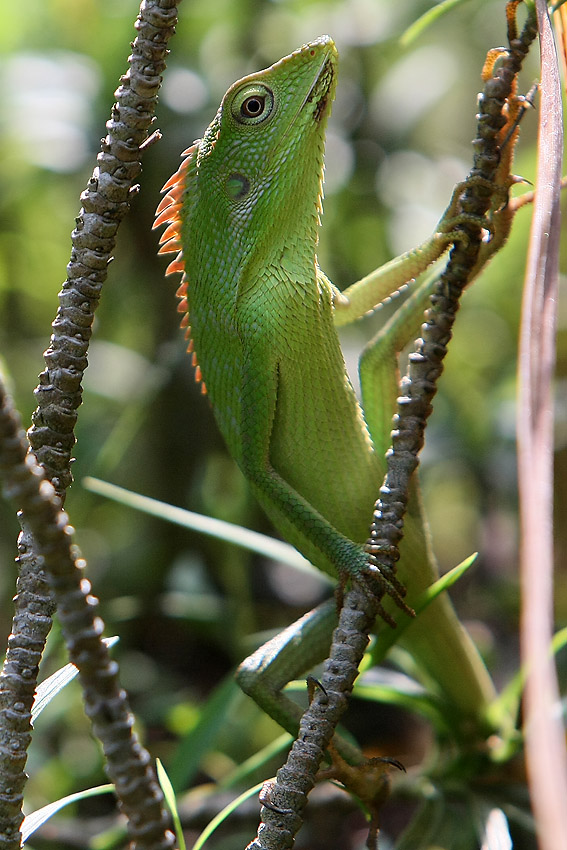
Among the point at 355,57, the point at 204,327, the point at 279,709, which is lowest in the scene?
the point at 279,709

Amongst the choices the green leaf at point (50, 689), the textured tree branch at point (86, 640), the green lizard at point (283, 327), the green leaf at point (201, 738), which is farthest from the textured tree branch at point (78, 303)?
the green leaf at point (201, 738)

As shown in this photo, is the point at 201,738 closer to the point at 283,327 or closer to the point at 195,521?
the point at 195,521

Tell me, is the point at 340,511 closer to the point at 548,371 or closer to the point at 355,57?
the point at 548,371

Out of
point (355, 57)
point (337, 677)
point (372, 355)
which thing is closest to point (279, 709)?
point (337, 677)

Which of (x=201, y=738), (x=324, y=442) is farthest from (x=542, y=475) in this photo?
(x=201, y=738)

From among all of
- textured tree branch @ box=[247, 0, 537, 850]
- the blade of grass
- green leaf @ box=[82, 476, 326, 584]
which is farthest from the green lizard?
the blade of grass

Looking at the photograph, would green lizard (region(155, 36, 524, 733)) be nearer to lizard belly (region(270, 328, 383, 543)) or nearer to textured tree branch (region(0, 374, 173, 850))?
lizard belly (region(270, 328, 383, 543))

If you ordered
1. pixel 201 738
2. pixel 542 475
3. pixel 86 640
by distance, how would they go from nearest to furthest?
pixel 542 475, pixel 86 640, pixel 201 738
